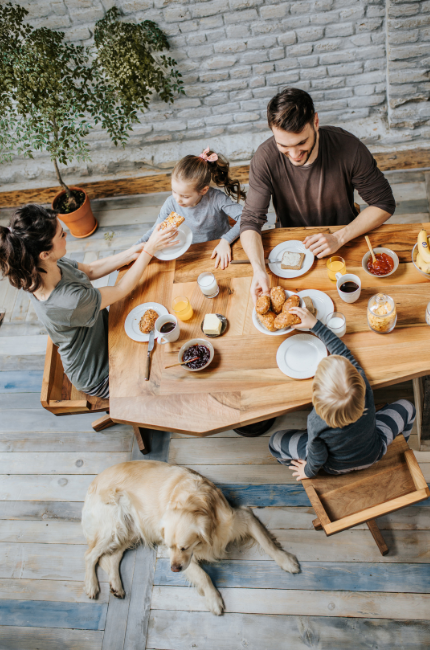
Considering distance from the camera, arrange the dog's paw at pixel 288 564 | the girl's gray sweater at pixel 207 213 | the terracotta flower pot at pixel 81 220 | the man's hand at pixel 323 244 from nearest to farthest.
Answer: the man's hand at pixel 323 244 → the dog's paw at pixel 288 564 → the girl's gray sweater at pixel 207 213 → the terracotta flower pot at pixel 81 220

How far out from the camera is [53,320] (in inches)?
81.0

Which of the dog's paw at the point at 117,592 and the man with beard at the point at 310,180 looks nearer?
the man with beard at the point at 310,180

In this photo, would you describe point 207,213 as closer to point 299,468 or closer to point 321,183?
point 321,183

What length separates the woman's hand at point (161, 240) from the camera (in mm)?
2188

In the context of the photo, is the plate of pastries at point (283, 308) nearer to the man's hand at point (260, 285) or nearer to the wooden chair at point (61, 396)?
the man's hand at point (260, 285)

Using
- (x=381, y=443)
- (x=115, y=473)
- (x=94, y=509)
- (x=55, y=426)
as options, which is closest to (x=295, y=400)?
(x=381, y=443)

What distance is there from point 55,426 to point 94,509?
3.01 ft

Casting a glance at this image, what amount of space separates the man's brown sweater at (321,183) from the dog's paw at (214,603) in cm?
185

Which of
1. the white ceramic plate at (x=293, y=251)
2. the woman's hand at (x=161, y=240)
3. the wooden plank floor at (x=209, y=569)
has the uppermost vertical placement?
the woman's hand at (x=161, y=240)

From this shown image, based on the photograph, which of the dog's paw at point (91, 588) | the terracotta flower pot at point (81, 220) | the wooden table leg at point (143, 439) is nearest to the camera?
the dog's paw at point (91, 588)

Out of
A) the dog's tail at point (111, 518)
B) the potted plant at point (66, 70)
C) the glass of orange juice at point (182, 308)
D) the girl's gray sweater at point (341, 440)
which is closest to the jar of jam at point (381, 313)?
the girl's gray sweater at point (341, 440)

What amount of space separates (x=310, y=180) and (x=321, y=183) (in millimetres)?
58

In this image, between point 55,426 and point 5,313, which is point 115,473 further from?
point 5,313

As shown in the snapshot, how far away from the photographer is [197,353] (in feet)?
6.18
